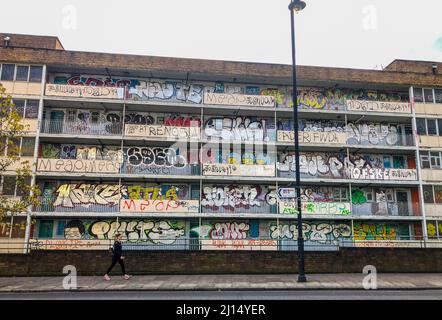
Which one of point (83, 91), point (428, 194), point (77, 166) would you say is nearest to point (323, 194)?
point (428, 194)

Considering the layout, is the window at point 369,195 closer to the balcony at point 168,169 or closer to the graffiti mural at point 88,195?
the balcony at point 168,169

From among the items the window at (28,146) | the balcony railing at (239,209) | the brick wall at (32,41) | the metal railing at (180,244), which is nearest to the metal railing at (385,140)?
the metal railing at (180,244)

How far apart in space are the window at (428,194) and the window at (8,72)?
91.6 ft

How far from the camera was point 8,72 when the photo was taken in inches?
902

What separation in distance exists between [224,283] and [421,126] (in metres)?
19.2

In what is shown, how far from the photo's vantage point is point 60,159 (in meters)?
22.0

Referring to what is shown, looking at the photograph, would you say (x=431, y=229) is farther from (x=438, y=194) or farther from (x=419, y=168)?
(x=419, y=168)

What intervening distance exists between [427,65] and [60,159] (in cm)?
2843

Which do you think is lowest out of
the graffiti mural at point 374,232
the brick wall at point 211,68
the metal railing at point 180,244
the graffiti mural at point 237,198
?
the metal railing at point 180,244

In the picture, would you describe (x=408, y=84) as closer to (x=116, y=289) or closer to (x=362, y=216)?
(x=362, y=216)

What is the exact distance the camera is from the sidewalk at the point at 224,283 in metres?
13.3

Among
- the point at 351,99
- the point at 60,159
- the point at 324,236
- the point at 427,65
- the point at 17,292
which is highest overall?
→ the point at 427,65

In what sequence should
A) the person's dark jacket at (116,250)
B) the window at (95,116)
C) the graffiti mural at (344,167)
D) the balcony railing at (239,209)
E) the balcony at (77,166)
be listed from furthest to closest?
1. the window at (95,116)
2. the graffiti mural at (344,167)
3. the balcony railing at (239,209)
4. the balcony at (77,166)
5. the person's dark jacket at (116,250)
